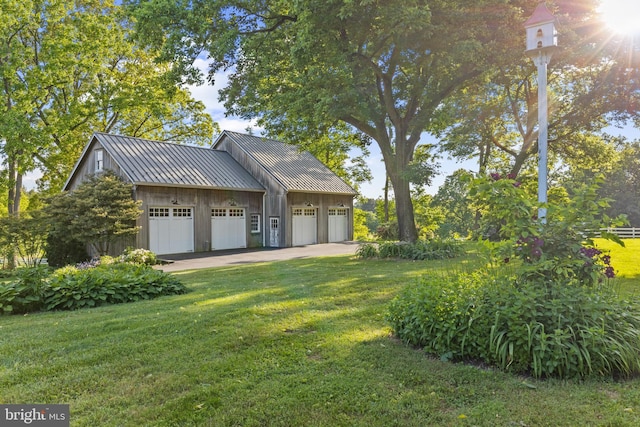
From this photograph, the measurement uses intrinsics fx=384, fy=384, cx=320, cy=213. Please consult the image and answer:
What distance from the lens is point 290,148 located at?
24672 mm

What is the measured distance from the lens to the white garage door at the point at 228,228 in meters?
18.1

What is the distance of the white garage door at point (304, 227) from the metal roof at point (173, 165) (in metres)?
2.49

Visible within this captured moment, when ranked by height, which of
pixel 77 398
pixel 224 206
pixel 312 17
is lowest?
pixel 77 398

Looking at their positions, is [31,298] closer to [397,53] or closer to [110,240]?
[110,240]

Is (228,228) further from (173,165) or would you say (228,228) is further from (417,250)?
(417,250)

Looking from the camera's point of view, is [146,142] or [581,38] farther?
[146,142]

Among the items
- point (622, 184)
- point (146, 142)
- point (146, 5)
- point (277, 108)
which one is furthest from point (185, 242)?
point (622, 184)

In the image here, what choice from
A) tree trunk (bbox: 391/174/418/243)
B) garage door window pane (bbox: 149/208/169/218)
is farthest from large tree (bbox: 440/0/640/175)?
garage door window pane (bbox: 149/208/169/218)

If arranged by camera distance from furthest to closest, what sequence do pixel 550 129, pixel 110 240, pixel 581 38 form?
pixel 550 129 < pixel 110 240 < pixel 581 38

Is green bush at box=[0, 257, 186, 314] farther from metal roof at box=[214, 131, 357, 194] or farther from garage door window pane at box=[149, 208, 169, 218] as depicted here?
metal roof at box=[214, 131, 357, 194]

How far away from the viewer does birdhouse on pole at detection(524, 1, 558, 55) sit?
20.9ft

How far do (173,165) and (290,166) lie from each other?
6.98 metres

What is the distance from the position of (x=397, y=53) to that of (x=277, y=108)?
426 cm

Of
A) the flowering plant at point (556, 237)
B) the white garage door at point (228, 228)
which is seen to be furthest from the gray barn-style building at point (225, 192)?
the flowering plant at point (556, 237)
